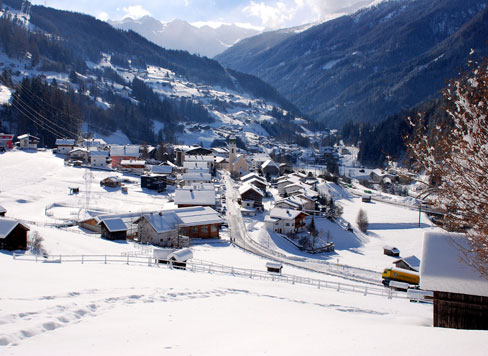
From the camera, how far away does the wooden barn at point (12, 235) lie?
19938 mm

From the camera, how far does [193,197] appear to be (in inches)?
1657

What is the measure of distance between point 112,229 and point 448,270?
23.3 m

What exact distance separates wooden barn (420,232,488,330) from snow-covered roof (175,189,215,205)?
32.3m

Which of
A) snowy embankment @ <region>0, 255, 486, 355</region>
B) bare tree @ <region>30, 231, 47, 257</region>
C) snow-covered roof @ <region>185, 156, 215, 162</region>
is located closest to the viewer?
snowy embankment @ <region>0, 255, 486, 355</region>

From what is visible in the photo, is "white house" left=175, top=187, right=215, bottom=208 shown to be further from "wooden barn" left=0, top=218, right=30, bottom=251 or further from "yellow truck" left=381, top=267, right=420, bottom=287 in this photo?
"yellow truck" left=381, top=267, right=420, bottom=287

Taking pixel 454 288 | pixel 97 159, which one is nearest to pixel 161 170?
pixel 97 159

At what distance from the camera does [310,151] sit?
433 ft

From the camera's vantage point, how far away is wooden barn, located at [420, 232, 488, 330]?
10.3 meters

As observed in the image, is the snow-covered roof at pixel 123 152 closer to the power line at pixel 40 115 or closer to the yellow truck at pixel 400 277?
the power line at pixel 40 115

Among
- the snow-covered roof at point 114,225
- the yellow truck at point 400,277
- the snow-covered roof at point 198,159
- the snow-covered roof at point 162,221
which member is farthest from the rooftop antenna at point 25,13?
the yellow truck at point 400,277

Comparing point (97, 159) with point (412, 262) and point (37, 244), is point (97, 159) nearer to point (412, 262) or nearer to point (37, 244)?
point (37, 244)

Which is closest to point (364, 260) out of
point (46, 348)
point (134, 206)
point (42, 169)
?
point (134, 206)

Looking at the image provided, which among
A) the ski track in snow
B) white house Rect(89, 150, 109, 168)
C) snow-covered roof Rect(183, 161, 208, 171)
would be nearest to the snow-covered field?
the ski track in snow

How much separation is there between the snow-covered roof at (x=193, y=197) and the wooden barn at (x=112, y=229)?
41.2 feet
